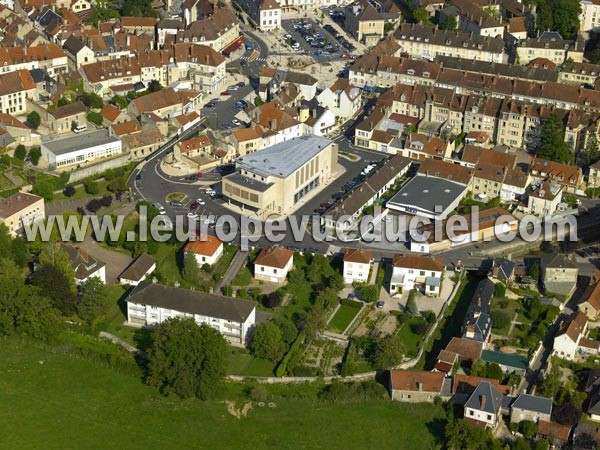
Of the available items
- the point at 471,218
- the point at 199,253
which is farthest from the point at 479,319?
the point at 199,253

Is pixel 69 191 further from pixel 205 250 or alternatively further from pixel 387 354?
pixel 387 354

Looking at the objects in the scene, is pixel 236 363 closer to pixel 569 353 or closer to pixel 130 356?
pixel 130 356

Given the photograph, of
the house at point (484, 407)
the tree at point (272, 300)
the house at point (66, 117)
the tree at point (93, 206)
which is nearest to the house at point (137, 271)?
the tree at point (272, 300)

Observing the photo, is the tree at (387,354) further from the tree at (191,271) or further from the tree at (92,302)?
the tree at (92,302)

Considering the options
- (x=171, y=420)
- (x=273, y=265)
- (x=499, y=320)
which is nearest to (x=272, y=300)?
(x=273, y=265)

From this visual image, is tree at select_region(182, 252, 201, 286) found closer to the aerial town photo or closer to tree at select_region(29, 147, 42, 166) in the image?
the aerial town photo

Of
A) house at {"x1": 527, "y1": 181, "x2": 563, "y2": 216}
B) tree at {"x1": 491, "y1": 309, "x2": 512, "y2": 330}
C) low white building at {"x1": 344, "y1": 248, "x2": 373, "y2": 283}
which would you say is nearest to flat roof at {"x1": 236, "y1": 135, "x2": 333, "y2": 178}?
low white building at {"x1": 344, "y1": 248, "x2": 373, "y2": 283}
